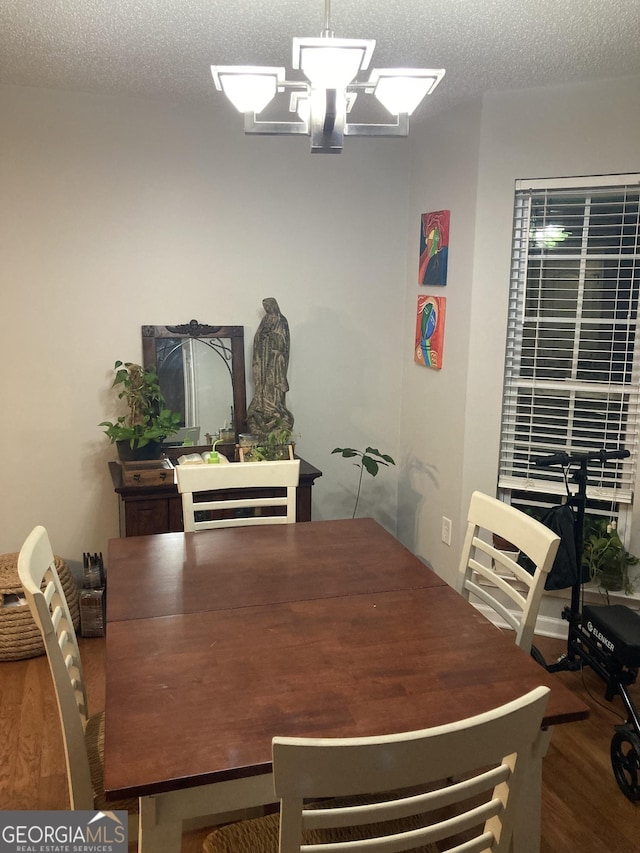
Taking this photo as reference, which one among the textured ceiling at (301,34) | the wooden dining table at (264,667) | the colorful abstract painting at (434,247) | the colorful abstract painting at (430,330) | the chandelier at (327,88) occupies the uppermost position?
the textured ceiling at (301,34)

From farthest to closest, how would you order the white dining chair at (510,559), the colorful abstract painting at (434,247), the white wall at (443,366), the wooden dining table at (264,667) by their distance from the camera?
the colorful abstract painting at (434,247) < the white wall at (443,366) < the white dining chair at (510,559) < the wooden dining table at (264,667)

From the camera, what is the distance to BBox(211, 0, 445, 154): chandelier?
151 centimetres

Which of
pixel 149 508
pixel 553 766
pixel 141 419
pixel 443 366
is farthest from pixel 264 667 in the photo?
pixel 443 366

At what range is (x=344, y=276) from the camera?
3871 millimetres

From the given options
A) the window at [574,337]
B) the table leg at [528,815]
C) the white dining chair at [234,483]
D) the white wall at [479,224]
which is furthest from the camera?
the window at [574,337]

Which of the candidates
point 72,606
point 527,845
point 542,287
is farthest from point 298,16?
point 72,606

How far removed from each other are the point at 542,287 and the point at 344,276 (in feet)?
3.60

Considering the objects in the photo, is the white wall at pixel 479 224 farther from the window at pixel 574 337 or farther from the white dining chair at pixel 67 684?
the white dining chair at pixel 67 684

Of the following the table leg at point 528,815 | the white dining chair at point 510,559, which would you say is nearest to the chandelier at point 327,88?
the white dining chair at point 510,559

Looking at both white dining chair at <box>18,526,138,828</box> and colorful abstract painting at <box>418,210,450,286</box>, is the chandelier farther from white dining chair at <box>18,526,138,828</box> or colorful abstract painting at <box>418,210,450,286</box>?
colorful abstract painting at <box>418,210,450,286</box>

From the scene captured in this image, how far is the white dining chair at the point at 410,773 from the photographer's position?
0.99 meters

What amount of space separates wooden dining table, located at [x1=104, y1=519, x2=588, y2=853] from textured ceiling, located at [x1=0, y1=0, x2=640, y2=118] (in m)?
1.75

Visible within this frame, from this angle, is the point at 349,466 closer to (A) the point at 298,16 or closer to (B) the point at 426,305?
(B) the point at 426,305

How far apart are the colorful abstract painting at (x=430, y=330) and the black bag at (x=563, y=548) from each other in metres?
1.12
